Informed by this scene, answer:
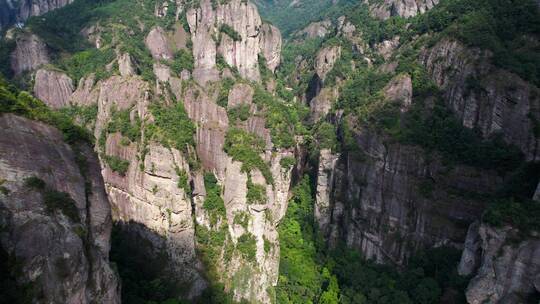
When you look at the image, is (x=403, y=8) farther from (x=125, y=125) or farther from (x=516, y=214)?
(x=125, y=125)

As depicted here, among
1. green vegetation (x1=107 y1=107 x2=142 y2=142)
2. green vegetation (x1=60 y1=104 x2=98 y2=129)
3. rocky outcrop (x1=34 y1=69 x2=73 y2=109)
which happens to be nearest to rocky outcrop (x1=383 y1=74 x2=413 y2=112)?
green vegetation (x1=107 y1=107 x2=142 y2=142)

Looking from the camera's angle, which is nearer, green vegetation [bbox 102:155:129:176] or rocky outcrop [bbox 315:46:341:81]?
green vegetation [bbox 102:155:129:176]

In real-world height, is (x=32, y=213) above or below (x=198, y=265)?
above

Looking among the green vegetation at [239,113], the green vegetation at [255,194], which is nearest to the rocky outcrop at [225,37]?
the green vegetation at [239,113]

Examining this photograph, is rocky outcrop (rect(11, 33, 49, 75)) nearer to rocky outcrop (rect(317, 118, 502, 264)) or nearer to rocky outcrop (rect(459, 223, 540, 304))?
rocky outcrop (rect(317, 118, 502, 264))

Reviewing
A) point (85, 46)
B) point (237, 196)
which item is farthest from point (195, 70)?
point (237, 196)

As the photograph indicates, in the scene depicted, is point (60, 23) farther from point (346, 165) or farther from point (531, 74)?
point (531, 74)
